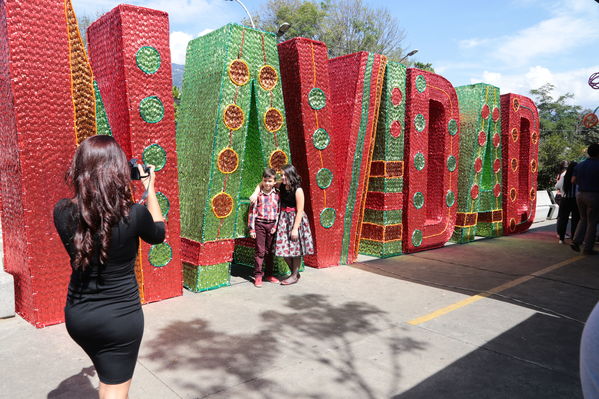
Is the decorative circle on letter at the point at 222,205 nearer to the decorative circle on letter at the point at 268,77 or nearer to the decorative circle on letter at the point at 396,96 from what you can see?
the decorative circle on letter at the point at 268,77

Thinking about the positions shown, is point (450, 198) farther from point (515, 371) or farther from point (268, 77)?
point (515, 371)

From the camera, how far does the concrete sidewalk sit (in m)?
3.04

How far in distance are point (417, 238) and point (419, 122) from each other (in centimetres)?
191

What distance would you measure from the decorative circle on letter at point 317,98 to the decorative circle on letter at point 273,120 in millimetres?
543

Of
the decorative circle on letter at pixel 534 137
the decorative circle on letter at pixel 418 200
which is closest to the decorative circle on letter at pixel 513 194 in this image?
the decorative circle on letter at pixel 534 137

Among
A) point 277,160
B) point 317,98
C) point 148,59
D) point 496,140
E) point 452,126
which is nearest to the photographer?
point 148,59

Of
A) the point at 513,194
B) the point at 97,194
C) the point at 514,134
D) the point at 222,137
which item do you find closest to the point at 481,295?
the point at 222,137

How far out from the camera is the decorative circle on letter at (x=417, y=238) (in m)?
7.33

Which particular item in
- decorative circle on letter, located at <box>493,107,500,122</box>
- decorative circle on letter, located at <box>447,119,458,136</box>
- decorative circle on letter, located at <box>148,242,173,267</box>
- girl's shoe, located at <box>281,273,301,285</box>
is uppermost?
decorative circle on letter, located at <box>493,107,500,122</box>

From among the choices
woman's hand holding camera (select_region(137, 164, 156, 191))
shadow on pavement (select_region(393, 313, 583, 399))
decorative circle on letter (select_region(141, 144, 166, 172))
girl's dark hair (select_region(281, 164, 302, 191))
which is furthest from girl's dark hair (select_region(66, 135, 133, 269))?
girl's dark hair (select_region(281, 164, 302, 191))

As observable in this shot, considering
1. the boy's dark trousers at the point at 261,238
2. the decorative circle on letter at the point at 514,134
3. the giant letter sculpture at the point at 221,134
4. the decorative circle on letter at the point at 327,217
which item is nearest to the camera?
the giant letter sculpture at the point at 221,134

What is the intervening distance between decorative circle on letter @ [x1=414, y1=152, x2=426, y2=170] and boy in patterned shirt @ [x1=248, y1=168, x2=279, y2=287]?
2.82 metres

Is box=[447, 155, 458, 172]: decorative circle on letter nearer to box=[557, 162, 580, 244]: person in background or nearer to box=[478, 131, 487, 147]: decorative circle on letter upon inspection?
box=[478, 131, 487, 147]: decorative circle on letter

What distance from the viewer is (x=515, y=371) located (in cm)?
327
